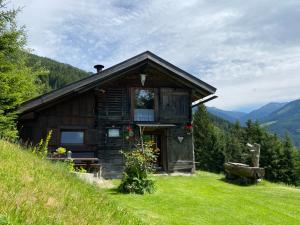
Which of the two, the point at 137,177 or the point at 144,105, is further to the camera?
the point at 144,105

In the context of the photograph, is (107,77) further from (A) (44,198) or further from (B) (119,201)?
(A) (44,198)

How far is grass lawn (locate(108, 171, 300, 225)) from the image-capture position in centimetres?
1035

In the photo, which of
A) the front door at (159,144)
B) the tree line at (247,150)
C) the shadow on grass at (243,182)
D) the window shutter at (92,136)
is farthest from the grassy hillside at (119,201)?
the tree line at (247,150)

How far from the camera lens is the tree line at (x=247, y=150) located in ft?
185

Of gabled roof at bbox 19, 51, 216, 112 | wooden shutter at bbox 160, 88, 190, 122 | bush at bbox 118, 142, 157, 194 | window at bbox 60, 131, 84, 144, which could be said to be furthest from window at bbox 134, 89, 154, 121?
bush at bbox 118, 142, 157, 194

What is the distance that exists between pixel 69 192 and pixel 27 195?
4.03 ft

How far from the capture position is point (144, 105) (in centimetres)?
2164

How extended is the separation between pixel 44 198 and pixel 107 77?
14901 millimetres

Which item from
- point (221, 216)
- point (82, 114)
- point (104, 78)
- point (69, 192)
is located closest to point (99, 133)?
point (82, 114)

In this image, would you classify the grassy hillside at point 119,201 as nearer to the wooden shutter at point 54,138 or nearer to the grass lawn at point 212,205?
the grass lawn at point 212,205

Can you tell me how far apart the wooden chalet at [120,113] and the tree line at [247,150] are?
3530 cm

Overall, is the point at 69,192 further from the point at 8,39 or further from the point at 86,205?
the point at 8,39

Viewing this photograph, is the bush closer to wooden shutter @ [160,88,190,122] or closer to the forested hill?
wooden shutter @ [160,88,190,122]

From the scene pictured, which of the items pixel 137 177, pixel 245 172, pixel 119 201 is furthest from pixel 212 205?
pixel 245 172
